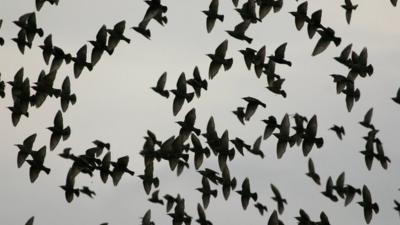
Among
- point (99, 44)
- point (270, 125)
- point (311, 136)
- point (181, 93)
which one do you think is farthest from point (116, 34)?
point (311, 136)

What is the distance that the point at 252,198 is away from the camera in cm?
4656

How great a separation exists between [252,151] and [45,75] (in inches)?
383

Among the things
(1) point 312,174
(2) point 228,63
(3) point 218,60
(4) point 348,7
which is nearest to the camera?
(4) point 348,7

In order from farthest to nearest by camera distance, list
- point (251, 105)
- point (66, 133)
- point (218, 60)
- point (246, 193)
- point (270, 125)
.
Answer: point (246, 193)
point (251, 105)
point (270, 125)
point (66, 133)
point (218, 60)

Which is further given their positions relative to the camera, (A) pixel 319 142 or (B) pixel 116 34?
(A) pixel 319 142

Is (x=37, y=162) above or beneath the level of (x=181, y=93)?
beneath

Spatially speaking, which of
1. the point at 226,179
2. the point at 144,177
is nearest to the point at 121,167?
the point at 144,177

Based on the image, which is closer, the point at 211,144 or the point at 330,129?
the point at 211,144

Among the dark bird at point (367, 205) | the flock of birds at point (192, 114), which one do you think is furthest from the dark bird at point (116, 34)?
the dark bird at point (367, 205)

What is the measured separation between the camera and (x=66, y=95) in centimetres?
4475

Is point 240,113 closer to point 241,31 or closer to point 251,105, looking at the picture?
point 251,105

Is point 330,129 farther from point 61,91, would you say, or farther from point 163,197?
point 61,91

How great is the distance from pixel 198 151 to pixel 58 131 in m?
5.80

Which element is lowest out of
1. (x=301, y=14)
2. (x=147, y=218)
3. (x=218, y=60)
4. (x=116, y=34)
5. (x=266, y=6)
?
(x=147, y=218)
